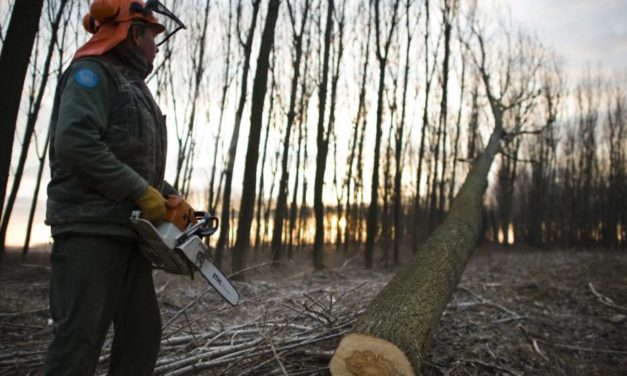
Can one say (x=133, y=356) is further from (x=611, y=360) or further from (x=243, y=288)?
(x=243, y=288)

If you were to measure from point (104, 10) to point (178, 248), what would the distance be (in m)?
1.10

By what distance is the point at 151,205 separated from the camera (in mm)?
1860

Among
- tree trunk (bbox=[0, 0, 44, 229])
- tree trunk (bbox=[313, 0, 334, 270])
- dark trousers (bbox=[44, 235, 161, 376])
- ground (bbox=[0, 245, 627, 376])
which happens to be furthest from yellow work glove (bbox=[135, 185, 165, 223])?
tree trunk (bbox=[313, 0, 334, 270])

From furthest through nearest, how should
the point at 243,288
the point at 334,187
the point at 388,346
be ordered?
the point at 334,187 → the point at 243,288 → the point at 388,346

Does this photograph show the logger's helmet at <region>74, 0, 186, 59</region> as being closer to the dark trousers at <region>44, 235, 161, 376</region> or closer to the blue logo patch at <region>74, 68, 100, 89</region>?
the blue logo patch at <region>74, 68, 100, 89</region>

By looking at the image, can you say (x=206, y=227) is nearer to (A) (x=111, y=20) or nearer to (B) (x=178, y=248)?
(B) (x=178, y=248)

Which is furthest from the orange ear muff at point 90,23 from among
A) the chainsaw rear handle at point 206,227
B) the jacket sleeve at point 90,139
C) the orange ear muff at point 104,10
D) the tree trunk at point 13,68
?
the tree trunk at point 13,68

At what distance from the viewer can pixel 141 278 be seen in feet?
Answer: 6.86


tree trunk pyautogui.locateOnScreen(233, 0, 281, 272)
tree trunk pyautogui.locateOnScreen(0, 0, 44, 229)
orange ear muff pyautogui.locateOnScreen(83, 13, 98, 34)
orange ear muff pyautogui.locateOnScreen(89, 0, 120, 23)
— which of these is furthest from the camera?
tree trunk pyautogui.locateOnScreen(233, 0, 281, 272)

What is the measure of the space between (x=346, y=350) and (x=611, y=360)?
326cm

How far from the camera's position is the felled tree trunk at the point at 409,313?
2410 mm

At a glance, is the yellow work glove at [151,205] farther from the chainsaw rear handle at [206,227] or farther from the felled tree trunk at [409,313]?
the felled tree trunk at [409,313]

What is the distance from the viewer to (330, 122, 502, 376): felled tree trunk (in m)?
2.41

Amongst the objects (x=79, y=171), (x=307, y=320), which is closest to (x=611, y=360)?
(x=307, y=320)
